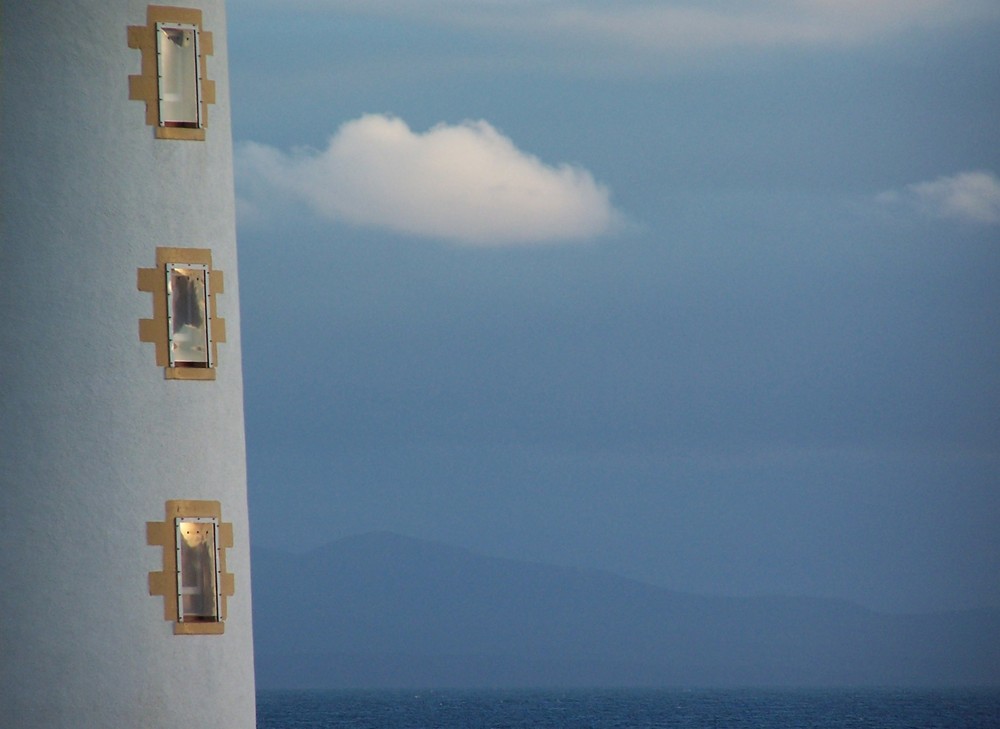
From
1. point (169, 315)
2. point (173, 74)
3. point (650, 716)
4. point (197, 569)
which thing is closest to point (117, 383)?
point (169, 315)

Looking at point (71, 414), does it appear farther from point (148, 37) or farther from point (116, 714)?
point (148, 37)

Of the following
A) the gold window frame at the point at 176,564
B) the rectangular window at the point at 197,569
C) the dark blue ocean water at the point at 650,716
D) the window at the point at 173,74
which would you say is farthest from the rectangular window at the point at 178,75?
the dark blue ocean water at the point at 650,716

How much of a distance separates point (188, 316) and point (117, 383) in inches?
37.7

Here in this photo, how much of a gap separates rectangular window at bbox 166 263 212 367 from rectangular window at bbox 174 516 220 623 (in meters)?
1.53

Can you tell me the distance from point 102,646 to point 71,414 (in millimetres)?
2126

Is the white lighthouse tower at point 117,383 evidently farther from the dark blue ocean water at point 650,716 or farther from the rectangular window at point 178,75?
the dark blue ocean water at point 650,716

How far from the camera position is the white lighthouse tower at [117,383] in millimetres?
14820

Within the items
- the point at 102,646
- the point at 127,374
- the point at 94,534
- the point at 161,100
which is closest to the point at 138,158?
the point at 161,100

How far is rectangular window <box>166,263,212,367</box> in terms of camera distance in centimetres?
1539

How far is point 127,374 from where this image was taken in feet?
49.6

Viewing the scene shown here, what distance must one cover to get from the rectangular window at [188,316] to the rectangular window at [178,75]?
4.75 feet

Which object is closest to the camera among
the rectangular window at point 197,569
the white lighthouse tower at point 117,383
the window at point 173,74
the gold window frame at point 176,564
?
the white lighthouse tower at point 117,383

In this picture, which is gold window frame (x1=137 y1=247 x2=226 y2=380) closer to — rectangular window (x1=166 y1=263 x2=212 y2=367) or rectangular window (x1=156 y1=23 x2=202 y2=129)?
rectangular window (x1=166 y1=263 x2=212 y2=367)

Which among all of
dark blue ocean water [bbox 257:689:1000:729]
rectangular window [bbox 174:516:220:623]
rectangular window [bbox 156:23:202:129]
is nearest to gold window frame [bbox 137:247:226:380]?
rectangular window [bbox 156:23:202:129]
